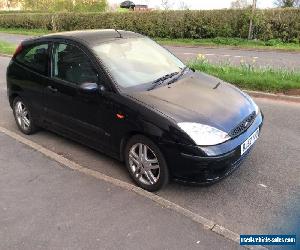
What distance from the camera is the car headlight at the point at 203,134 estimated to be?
3807 millimetres

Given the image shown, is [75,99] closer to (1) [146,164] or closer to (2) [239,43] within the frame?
(1) [146,164]

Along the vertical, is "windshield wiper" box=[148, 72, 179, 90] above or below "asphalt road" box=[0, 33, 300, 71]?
above

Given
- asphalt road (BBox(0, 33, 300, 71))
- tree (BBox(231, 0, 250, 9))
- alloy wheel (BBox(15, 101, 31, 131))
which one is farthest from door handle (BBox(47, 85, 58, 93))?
tree (BBox(231, 0, 250, 9))

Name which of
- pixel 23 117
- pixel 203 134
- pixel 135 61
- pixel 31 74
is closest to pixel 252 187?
pixel 203 134

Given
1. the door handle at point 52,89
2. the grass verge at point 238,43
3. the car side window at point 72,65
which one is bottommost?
the grass verge at point 238,43

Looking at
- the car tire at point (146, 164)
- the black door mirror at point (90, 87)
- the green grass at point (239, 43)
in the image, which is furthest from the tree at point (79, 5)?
the car tire at point (146, 164)

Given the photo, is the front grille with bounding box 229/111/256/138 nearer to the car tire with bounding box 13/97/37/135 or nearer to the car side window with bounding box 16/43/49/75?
the car side window with bounding box 16/43/49/75

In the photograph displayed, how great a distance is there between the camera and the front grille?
3.99 m

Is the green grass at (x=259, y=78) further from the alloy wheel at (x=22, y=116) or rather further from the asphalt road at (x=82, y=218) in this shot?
the asphalt road at (x=82, y=218)

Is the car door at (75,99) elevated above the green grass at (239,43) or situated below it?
above

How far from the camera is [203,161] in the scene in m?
3.79

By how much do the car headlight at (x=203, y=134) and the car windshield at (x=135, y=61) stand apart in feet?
3.32

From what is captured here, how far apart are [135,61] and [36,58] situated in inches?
64.6

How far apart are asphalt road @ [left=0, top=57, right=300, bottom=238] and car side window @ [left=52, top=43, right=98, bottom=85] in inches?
43.4
